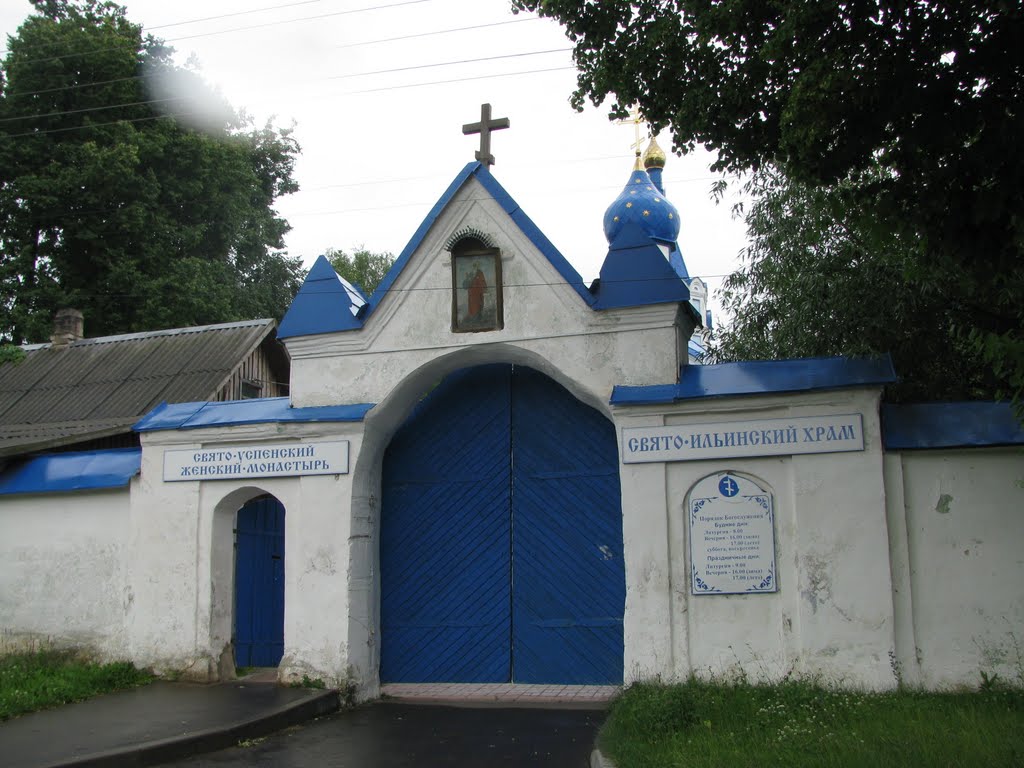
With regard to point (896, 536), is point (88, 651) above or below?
below

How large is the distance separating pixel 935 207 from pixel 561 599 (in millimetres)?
5427

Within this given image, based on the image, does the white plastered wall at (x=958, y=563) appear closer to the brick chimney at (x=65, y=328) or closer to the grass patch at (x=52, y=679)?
the grass patch at (x=52, y=679)

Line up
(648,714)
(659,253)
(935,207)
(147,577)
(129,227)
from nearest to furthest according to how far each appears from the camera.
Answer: (935,207) → (648,714) → (659,253) → (147,577) → (129,227)

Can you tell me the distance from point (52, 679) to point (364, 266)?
2698 cm

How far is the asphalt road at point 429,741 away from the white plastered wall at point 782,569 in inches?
43.0

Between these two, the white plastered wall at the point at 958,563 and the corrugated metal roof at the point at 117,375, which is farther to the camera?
the corrugated metal roof at the point at 117,375

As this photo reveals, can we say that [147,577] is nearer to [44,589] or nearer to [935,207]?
[44,589]

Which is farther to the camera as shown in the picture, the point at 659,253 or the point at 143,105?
the point at 143,105

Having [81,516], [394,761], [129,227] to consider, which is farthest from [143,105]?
[394,761]

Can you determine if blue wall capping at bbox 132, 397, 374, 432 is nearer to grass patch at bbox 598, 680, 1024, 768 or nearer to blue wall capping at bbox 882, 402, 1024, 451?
grass patch at bbox 598, 680, 1024, 768

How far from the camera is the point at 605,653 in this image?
9961 millimetres

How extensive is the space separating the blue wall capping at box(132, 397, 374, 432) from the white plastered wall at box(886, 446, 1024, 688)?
521cm

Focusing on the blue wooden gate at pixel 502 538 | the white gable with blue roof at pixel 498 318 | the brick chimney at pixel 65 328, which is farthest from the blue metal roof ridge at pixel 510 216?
the brick chimney at pixel 65 328

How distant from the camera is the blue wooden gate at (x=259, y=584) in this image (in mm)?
11656
